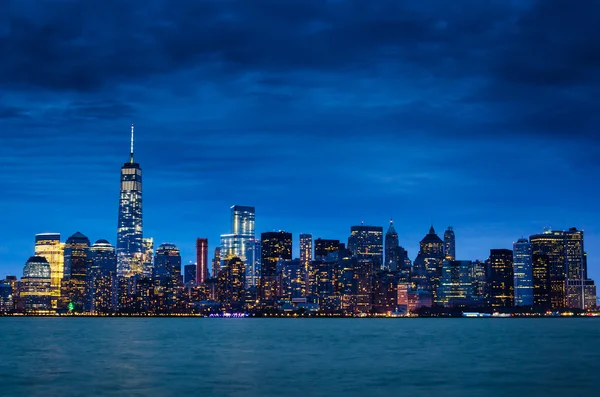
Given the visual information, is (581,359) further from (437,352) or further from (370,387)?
(370,387)

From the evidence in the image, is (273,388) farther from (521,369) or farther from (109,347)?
(109,347)

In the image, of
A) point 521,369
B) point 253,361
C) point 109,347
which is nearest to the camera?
point 521,369

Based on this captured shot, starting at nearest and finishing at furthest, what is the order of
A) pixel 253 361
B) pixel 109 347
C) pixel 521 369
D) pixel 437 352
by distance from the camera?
pixel 521 369
pixel 253 361
pixel 437 352
pixel 109 347

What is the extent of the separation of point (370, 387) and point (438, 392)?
20.7 ft

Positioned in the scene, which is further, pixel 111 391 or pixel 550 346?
pixel 550 346

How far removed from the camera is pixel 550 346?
148 metres

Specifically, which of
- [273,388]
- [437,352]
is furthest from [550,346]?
[273,388]

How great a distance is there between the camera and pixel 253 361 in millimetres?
109125

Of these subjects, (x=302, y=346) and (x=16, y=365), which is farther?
(x=302, y=346)

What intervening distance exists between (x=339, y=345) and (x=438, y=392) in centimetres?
7011

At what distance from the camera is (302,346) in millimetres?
145125

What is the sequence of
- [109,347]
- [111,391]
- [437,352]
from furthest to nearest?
[109,347] < [437,352] < [111,391]

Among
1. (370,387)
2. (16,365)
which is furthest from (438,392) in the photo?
(16,365)

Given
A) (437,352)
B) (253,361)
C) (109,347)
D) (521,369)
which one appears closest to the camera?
(521,369)
